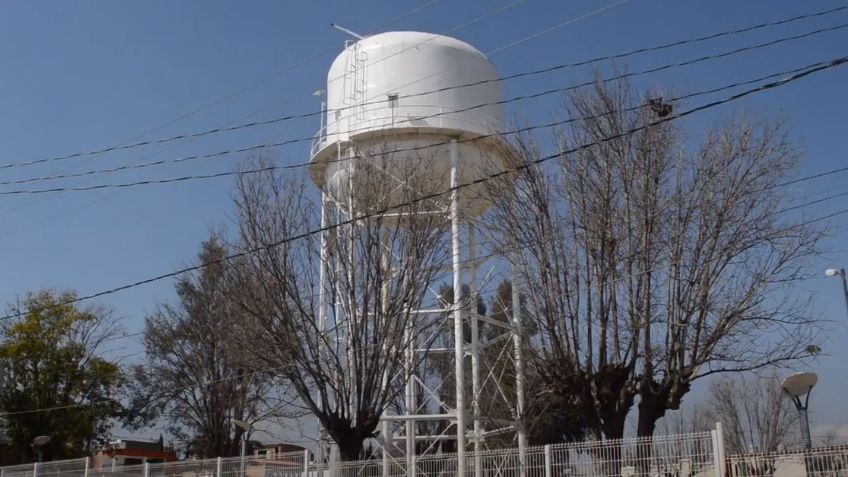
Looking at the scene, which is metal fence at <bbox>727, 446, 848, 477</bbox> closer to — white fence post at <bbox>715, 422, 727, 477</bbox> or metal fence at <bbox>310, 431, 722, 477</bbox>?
white fence post at <bbox>715, 422, 727, 477</bbox>

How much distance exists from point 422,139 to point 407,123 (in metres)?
0.52

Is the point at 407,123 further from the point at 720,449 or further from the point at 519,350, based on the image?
the point at 720,449

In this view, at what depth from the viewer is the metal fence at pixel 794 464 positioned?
12016 millimetres

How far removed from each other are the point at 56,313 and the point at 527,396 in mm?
19793

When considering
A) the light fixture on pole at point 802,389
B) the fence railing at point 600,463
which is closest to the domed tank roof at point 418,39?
the fence railing at point 600,463

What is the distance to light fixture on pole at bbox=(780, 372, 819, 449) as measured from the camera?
12758 millimetres

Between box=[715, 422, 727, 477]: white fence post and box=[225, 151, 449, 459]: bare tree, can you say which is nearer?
box=[715, 422, 727, 477]: white fence post

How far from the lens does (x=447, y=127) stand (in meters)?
21.4

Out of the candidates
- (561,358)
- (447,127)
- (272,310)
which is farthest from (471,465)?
(447,127)

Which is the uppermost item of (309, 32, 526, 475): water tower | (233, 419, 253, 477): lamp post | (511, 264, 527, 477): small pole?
(309, 32, 526, 475): water tower

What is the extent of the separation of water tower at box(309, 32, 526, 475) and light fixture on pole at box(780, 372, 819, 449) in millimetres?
7227

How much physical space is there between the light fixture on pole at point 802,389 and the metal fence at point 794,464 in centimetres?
35

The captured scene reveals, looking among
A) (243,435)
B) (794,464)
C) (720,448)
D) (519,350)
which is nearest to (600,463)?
(720,448)

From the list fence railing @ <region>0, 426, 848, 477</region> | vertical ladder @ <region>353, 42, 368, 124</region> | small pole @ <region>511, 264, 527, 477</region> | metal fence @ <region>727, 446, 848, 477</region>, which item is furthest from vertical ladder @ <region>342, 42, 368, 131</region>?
metal fence @ <region>727, 446, 848, 477</region>
